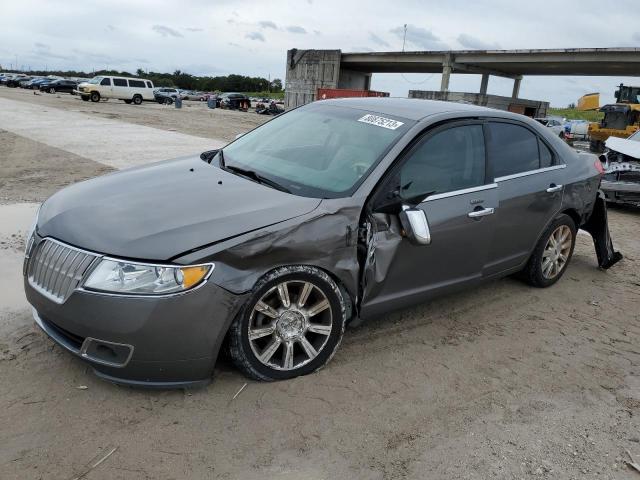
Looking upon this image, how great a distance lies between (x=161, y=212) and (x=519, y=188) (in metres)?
2.77

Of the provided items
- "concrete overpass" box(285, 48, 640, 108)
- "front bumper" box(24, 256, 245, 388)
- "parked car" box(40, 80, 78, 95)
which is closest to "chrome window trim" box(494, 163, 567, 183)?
"front bumper" box(24, 256, 245, 388)

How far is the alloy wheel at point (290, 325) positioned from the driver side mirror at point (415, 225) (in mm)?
657

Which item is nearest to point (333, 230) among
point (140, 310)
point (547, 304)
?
point (140, 310)

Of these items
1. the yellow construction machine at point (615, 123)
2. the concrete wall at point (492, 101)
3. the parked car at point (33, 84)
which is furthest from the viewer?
the parked car at point (33, 84)

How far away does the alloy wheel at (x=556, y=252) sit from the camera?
16.1 ft

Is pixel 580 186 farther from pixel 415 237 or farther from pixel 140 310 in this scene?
pixel 140 310

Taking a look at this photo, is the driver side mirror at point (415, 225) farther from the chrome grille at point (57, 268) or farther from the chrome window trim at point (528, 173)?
the chrome grille at point (57, 268)

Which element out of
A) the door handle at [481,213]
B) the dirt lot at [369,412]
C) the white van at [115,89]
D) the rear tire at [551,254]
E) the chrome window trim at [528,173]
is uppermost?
the chrome window trim at [528,173]

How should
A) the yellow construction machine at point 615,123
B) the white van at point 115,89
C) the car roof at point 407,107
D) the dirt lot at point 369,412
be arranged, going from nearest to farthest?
the dirt lot at point 369,412, the car roof at point 407,107, the yellow construction machine at point 615,123, the white van at point 115,89

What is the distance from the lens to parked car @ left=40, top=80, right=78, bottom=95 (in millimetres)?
51500

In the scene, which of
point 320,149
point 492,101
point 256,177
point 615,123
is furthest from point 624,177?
point 492,101

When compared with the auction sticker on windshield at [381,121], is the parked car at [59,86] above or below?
below

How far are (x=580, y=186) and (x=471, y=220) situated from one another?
5.84ft

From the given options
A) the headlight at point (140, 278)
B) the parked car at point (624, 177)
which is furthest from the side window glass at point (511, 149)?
the parked car at point (624, 177)
